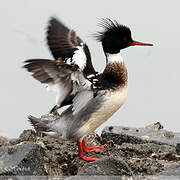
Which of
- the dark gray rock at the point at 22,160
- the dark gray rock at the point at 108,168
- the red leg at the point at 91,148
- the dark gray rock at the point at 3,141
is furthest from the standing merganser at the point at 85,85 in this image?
the dark gray rock at the point at 3,141

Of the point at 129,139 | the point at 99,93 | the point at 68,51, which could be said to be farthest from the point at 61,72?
the point at 129,139

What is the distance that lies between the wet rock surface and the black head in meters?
1.90

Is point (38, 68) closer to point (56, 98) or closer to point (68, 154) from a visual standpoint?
point (56, 98)

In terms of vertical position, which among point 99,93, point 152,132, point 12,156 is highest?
point 99,93

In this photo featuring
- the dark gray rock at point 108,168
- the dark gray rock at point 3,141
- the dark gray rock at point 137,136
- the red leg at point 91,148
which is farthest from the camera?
the dark gray rock at point 137,136

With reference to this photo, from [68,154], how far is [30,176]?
4.57 ft

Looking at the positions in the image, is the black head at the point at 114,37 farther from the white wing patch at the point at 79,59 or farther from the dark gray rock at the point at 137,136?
the dark gray rock at the point at 137,136

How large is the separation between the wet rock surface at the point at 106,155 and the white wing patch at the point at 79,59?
1581 mm

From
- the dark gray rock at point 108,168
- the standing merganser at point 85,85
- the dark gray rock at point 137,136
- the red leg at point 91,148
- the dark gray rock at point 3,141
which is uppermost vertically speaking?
the standing merganser at point 85,85

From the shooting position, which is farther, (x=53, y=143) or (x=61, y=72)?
(x=53, y=143)

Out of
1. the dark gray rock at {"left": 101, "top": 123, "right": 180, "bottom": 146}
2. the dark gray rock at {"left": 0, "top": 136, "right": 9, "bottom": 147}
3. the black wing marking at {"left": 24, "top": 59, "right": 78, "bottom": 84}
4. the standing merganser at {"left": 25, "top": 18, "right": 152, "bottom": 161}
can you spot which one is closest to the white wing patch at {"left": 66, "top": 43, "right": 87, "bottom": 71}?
the standing merganser at {"left": 25, "top": 18, "right": 152, "bottom": 161}

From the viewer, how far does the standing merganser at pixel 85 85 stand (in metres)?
7.68

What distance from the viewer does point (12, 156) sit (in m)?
7.66

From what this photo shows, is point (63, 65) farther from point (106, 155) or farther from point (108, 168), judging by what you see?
point (106, 155)
